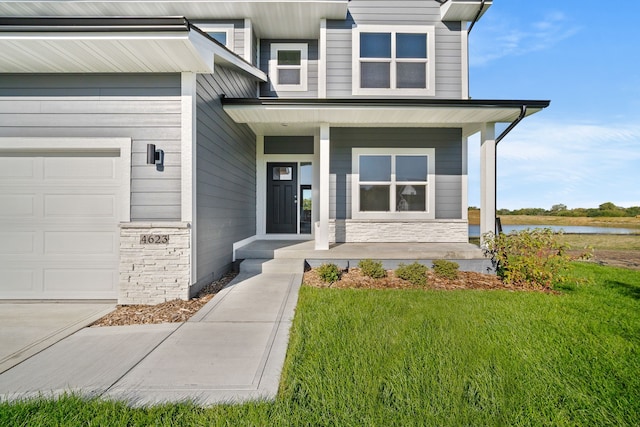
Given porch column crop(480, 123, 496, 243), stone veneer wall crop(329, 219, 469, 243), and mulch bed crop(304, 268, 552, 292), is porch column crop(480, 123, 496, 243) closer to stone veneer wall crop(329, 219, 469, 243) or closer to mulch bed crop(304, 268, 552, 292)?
mulch bed crop(304, 268, 552, 292)

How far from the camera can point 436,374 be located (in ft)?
7.30

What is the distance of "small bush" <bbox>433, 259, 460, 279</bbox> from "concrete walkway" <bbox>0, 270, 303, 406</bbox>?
301cm

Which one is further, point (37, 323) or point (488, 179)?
point (488, 179)

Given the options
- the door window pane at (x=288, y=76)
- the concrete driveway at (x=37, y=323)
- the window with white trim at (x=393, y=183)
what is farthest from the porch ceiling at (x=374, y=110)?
the concrete driveway at (x=37, y=323)

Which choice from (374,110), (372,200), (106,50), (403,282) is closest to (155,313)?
(106,50)

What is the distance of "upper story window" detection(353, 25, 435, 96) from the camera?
7.44 metres

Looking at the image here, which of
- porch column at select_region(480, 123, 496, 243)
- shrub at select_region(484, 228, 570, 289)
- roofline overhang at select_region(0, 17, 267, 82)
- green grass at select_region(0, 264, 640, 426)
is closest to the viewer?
green grass at select_region(0, 264, 640, 426)

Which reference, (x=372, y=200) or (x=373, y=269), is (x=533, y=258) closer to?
(x=373, y=269)

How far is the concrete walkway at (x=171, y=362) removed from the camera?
2104 millimetres

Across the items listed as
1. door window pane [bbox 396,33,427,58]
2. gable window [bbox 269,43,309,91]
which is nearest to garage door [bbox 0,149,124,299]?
gable window [bbox 269,43,309,91]

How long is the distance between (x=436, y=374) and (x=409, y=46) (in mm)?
7868

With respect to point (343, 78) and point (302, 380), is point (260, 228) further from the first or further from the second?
point (302, 380)

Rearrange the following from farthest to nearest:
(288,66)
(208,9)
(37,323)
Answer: (288,66)
(208,9)
(37,323)

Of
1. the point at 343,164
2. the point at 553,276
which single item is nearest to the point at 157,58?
the point at 343,164
